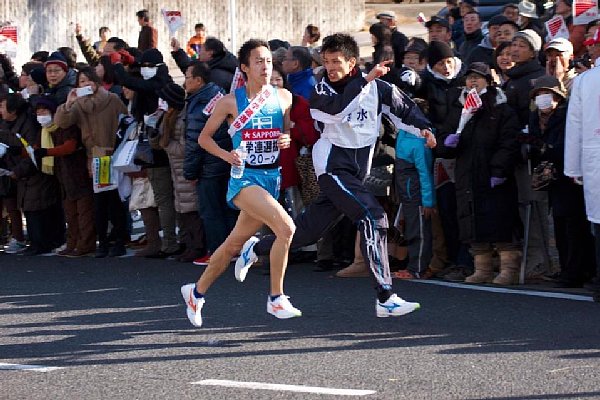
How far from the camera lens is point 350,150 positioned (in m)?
9.96

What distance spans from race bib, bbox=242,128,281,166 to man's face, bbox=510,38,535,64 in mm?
3091

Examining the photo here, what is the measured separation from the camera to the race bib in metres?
9.68

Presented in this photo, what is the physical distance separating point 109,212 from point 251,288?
378cm

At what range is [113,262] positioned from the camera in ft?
47.3

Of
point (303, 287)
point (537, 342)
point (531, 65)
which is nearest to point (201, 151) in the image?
point (303, 287)

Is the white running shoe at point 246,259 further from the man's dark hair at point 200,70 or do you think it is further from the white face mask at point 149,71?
the white face mask at point 149,71

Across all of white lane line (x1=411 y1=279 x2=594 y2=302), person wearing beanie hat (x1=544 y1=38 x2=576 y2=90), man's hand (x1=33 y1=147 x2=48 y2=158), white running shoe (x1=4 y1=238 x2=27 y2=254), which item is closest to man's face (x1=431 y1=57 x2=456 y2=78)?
person wearing beanie hat (x1=544 y1=38 x2=576 y2=90)

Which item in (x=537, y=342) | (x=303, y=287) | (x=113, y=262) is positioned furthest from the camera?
(x=113, y=262)

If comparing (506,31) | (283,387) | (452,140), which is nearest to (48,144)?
(506,31)

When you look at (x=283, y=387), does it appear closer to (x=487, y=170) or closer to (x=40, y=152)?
(x=487, y=170)

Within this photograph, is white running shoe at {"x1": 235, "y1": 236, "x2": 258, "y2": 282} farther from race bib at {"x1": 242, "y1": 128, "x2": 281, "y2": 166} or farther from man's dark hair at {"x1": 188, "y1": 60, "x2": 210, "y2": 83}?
man's dark hair at {"x1": 188, "y1": 60, "x2": 210, "y2": 83}

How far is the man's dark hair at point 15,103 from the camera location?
1563 cm

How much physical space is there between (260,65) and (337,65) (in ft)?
1.75

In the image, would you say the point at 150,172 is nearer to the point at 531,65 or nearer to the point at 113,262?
the point at 113,262
